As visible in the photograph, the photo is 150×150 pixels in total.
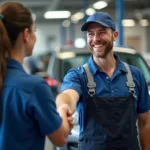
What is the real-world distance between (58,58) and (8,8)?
451 centimetres

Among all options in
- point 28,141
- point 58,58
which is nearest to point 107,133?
point 28,141

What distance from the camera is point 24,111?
1777mm

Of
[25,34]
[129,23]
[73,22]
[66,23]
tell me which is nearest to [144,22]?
[129,23]

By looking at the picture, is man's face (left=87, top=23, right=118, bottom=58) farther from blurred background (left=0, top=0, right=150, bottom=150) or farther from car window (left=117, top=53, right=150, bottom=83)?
blurred background (left=0, top=0, right=150, bottom=150)

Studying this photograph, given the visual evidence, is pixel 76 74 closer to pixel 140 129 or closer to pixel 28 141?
pixel 140 129

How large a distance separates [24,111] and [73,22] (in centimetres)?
2670

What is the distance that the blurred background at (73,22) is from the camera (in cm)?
1740

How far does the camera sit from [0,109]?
1.80m

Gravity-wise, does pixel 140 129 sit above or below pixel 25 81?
below

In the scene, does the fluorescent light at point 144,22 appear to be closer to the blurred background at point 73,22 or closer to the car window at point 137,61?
the blurred background at point 73,22

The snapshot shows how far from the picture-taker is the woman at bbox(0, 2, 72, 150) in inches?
70.2

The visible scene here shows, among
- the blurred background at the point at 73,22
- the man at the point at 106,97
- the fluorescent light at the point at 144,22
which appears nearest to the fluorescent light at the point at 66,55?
the man at the point at 106,97

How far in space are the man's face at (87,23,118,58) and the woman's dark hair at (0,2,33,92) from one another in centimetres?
80

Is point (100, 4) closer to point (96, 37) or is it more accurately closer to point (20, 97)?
point (96, 37)
